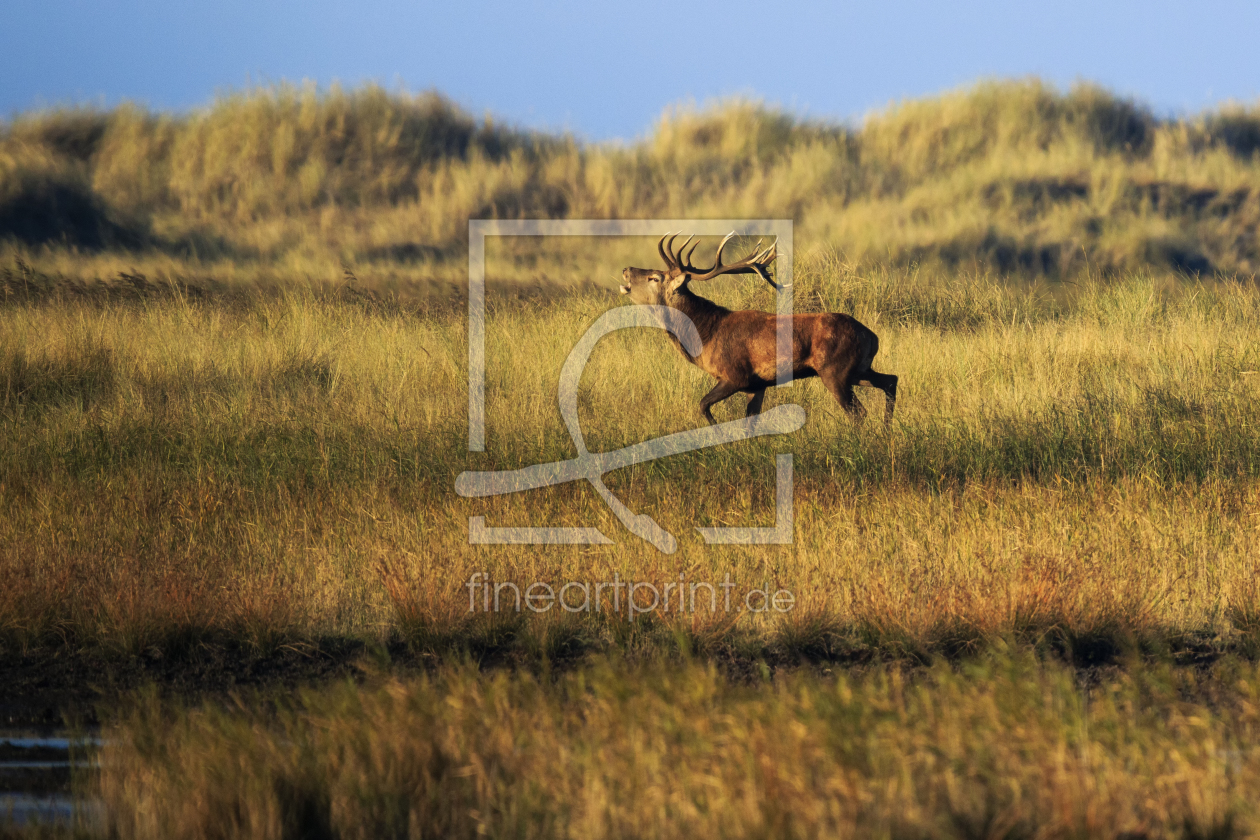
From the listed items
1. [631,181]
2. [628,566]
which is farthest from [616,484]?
[631,181]

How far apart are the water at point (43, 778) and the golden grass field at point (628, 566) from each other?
12 centimetres

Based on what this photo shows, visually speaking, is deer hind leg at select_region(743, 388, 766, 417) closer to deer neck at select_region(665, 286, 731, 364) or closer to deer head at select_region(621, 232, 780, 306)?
deer neck at select_region(665, 286, 731, 364)

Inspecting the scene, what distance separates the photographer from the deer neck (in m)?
8.96

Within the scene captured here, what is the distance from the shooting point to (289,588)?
6.07 m

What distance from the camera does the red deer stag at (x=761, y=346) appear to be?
8.60 metres

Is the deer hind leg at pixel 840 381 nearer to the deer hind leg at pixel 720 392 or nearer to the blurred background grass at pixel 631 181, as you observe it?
the deer hind leg at pixel 720 392

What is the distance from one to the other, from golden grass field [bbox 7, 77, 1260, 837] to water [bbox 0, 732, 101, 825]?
12cm

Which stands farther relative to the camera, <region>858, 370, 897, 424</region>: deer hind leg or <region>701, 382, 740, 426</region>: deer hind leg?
<region>858, 370, 897, 424</region>: deer hind leg

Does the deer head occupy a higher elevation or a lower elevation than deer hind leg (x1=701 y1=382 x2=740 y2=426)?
higher

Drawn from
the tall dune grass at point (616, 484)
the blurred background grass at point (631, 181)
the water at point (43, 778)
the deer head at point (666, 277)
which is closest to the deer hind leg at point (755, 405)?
the tall dune grass at point (616, 484)

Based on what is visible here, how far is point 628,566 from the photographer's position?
21.0 ft

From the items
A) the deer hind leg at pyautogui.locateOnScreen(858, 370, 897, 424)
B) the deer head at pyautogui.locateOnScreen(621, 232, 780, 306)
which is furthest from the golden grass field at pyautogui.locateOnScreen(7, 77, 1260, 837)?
the deer head at pyautogui.locateOnScreen(621, 232, 780, 306)

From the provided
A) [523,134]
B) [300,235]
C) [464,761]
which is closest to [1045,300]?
[464,761]

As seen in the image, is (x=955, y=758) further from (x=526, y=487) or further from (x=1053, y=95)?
(x=1053, y=95)
